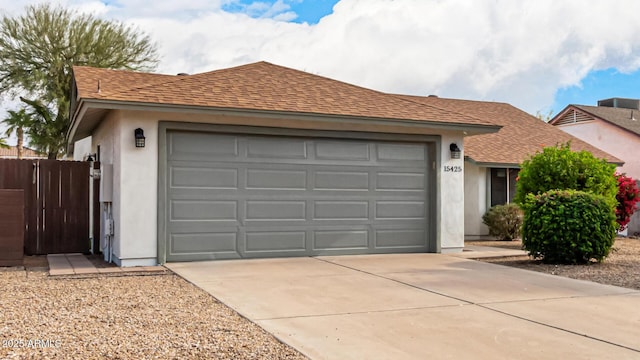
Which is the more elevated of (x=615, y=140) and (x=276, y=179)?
(x=615, y=140)

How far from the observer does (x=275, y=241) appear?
1167cm

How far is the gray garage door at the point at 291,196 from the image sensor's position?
36.3 ft

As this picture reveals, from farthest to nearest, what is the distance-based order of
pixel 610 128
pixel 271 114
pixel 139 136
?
pixel 610 128, pixel 271 114, pixel 139 136

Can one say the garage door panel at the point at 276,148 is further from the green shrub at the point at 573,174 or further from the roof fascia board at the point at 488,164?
the roof fascia board at the point at 488,164

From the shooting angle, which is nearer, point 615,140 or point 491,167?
point 491,167

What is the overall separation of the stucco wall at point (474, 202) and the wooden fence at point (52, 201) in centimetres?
951

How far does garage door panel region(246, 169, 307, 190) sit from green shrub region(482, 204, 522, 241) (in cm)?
682

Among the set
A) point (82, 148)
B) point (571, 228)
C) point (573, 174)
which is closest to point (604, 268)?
point (571, 228)

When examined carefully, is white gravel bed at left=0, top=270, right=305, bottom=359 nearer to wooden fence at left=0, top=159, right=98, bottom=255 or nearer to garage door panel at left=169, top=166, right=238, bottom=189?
garage door panel at left=169, top=166, right=238, bottom=189

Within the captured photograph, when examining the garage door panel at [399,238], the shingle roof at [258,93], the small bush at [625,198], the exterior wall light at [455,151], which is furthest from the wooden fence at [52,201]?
the small bush at [625,198]

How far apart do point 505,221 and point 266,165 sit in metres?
7.69

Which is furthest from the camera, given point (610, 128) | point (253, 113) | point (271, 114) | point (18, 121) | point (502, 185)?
point (18, 121)

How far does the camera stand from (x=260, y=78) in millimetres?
12594

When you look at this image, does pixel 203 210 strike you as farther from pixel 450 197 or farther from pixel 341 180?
pixel 450 197
